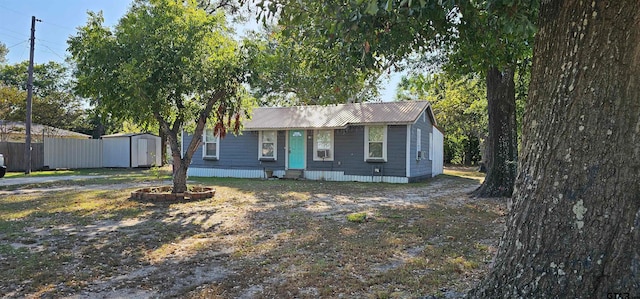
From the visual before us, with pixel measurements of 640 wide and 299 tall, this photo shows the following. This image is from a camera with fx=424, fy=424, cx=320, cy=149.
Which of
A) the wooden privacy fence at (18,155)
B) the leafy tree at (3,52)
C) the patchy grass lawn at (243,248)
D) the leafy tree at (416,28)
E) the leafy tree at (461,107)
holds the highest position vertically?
the leafy tree at (3,52)

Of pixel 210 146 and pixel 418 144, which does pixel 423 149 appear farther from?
pixel 210 146

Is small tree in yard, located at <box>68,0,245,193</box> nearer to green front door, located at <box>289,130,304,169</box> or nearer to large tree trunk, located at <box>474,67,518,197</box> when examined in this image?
large tree trunk, located at <box>474,67,518,197</box>

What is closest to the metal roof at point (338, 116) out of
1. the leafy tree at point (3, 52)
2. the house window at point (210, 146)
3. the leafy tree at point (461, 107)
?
the leafy tree at point (461, 107)

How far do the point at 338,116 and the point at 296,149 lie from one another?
2123mm

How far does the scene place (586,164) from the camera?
234 centimetres

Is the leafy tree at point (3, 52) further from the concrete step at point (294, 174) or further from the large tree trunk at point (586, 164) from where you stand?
the large tree trunk at point (586, 164)

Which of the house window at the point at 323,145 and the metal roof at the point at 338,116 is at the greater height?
the metal roof at the point at 338,116

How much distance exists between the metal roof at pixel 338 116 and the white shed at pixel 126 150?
8.57m

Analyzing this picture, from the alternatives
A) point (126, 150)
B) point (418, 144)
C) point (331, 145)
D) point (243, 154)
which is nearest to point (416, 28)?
point (331, 145)

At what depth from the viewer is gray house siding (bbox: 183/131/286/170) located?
56.1 ft

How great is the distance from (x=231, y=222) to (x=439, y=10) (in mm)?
4703

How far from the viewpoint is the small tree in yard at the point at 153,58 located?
318 inches

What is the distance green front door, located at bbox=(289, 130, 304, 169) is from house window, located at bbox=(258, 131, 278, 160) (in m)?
0.70

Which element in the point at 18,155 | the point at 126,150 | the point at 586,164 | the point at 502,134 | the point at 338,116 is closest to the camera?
the point at 586,164
